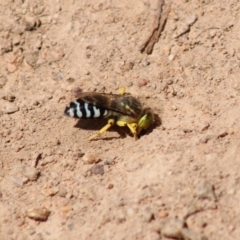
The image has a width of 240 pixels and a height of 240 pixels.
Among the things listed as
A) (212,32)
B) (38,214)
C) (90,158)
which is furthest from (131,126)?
(38,214)

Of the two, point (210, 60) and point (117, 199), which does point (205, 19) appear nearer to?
point (210, 60)

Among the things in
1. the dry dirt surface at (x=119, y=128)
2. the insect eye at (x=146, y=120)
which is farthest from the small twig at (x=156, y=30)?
the insect eye at (x=146, y=120)

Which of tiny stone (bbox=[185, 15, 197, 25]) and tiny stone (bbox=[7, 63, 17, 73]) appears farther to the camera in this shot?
tiny stone (bbox=[185, 15, 197, 25])

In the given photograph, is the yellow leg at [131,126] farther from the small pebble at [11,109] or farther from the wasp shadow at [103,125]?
the small pebble at [11,109]

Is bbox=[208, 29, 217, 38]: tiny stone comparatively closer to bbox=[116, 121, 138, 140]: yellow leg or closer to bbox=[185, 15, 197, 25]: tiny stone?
bbox=[185, 15, 197, 25]: tiny stone

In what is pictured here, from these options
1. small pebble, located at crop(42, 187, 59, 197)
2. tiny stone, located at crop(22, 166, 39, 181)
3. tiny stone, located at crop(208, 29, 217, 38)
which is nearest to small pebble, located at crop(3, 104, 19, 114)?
tiny stone, located at crop(22, 166, 39, 181)

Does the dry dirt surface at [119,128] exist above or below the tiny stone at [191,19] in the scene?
below

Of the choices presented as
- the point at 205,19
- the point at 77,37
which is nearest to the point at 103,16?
the point at 77,37
